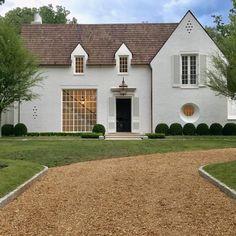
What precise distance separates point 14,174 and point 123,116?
23.4 metres

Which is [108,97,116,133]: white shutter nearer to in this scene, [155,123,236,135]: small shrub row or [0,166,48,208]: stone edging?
[155,123,236,135]: small shrub row

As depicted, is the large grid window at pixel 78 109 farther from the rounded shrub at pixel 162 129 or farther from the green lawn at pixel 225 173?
the green lawn at pixel 225 173

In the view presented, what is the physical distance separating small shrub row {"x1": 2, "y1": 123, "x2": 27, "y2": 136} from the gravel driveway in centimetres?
1916

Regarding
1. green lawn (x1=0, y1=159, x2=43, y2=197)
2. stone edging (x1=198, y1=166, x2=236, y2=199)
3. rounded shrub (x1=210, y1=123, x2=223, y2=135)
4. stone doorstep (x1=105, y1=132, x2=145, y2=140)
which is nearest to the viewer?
stone edging (x1=198, y1=166, x2=236, y2=199)

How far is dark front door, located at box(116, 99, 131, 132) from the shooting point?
36406 mm

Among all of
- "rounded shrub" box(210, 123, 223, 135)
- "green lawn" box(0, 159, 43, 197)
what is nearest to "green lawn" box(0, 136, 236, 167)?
"green lawn" box(0, 159, 43, 197)

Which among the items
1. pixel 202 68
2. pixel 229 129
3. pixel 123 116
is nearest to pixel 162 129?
pixel 123 116

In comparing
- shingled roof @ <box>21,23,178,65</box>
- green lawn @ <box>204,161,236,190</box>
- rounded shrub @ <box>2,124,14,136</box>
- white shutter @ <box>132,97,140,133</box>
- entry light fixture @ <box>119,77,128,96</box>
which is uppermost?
shingled roof @ <box>21,23,178,65</box>

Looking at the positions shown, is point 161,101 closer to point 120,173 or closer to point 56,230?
point 120,173

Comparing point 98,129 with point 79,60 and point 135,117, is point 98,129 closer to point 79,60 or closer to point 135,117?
point 135,117

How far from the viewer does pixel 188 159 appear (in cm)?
1891

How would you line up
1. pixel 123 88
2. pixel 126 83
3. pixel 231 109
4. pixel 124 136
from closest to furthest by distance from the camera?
pixel 124 136
pixel 123 88
pixel 126 83
pixel 231 109

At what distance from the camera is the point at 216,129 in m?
34.4

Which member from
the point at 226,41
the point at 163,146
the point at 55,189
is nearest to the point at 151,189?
the point at 55,189
